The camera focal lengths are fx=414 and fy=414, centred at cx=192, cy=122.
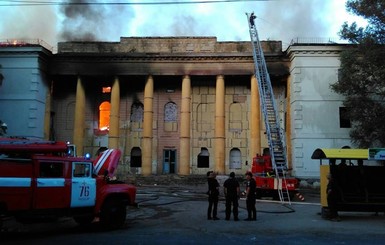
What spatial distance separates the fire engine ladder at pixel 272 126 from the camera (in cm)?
2301

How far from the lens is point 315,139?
112ft

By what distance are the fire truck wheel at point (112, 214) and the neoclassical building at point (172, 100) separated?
22.9 m

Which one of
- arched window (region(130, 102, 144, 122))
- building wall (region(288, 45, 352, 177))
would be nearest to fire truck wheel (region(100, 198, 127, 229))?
building wall (region(288, 45, 352, 177))

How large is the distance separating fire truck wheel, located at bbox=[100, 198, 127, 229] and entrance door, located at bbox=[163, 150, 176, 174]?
25.9 m

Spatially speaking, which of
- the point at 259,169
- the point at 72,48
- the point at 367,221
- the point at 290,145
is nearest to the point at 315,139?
the point at 290,145

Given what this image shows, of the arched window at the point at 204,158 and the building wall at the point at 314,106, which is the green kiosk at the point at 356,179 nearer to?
the building wall at the point at 314,106

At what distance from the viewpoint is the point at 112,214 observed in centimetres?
1307

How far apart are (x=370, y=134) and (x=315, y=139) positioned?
5.42 m

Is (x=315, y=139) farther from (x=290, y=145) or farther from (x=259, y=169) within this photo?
(x=259, y=169)

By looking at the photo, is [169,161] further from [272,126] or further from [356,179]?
[356,179]

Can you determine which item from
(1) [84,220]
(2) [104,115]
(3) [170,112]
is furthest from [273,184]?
(2) [104,115]

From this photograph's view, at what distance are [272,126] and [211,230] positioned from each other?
54.5 feet

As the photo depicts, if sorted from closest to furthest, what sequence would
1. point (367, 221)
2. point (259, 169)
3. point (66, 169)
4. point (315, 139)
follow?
point (66, 169) → point (367, 221) → point (259, 169) → point (315, 139)

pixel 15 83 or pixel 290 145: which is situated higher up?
pixel 15 83
